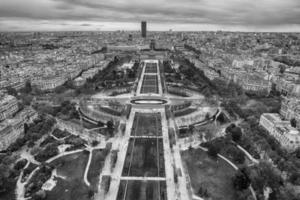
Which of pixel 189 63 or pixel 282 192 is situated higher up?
pixel 189 63

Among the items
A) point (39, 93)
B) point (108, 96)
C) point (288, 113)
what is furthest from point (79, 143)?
point (288, 113)

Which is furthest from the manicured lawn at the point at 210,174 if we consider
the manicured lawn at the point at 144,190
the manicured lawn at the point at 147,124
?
the manicured lawn at the point at 147,124

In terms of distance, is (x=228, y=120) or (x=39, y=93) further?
(x=39, y=93)

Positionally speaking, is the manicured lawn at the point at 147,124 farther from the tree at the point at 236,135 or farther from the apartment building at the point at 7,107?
the apartment building at the point at 7,107

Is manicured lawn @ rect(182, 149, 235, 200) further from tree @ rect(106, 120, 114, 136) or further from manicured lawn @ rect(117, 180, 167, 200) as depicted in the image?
tree @ rect(106, 120, 114, 136)

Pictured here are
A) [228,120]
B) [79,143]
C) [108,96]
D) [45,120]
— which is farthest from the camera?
[108,96]

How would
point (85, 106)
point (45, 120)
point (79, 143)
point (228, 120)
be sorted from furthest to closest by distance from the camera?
point (85, 106) → point (228, 120) → point (45, 120) → point (79, 143)

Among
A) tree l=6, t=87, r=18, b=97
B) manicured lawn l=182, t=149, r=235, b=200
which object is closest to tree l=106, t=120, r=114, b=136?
manicured lawn l=182, t=149, r=235, b=200

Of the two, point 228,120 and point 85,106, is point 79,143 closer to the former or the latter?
point 85,106
